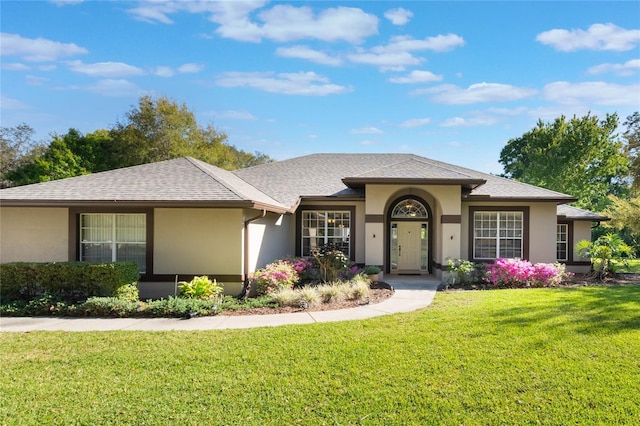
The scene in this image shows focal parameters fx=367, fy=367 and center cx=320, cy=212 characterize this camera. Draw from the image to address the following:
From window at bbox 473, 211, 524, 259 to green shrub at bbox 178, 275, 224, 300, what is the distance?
10042 millimetres

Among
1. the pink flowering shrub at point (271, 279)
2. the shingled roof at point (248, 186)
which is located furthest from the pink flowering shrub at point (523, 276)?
the pink flowering shrub at point (271, 279)

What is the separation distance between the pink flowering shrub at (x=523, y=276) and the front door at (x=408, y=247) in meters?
3.23

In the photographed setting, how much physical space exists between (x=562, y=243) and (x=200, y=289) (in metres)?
15.7

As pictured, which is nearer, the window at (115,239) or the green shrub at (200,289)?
the green shrub at (200,289)

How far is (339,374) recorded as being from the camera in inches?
197

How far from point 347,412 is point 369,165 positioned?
50.7ft

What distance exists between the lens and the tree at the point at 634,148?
20.8 metres

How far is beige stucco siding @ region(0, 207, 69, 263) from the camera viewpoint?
35.0 feet

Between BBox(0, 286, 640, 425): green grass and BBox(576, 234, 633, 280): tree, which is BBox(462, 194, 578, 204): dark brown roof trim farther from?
BBox(0, 286, 640, 425): green grass

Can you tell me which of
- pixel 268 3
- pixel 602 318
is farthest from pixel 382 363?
pixel 268 3

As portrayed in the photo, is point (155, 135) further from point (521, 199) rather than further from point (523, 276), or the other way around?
point (523, 276)

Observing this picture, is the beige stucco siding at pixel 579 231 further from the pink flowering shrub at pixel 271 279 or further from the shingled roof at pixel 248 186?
the pink flowering shrub at pixel 271 279

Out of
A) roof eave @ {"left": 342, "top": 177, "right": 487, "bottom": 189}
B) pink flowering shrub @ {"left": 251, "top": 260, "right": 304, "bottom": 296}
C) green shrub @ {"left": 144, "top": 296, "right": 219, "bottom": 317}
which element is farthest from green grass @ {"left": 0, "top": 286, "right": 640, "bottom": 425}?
roof eave @ {"left": 342, "top": 177, "right": 487, "bottom": 189}

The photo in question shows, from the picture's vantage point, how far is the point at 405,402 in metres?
4.39
